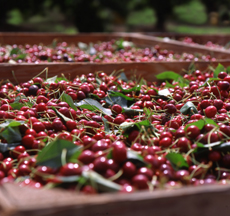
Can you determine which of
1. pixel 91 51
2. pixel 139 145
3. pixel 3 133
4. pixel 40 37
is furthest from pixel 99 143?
pixel 40 37

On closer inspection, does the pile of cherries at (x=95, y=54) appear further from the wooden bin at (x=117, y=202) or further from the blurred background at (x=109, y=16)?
the blurred background at (x=109, y=16)

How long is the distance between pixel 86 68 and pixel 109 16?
7168mm

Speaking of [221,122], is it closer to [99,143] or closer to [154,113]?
[154,113]

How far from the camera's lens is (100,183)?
2.60 ft

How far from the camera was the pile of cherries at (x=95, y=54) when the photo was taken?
9.30 feet

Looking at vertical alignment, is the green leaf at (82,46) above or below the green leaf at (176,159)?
below

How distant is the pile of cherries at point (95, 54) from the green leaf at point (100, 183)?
1.93 metres

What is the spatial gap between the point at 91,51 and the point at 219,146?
2.60 m

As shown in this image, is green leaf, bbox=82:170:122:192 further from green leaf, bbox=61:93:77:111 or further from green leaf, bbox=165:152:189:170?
green leaf, bbox=61:93:77:111

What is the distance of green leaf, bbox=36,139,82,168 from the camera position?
93 cm

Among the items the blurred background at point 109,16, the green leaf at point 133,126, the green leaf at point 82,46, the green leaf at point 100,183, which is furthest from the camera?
the blurred background at point 109,16

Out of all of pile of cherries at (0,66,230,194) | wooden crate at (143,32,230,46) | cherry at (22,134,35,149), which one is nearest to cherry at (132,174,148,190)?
pile of cherries at (0,66,230,194)

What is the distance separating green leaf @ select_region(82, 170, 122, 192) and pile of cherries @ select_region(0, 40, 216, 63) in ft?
6.35

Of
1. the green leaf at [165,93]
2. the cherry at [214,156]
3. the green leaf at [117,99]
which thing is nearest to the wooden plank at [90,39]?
the green leaf at [165,93]
